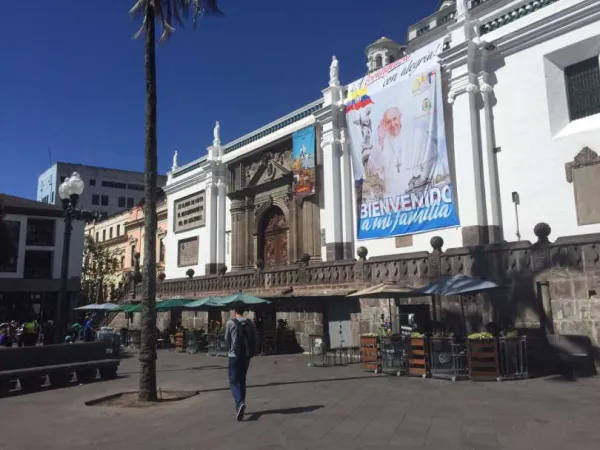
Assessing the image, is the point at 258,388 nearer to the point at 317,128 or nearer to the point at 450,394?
the point at 450,394

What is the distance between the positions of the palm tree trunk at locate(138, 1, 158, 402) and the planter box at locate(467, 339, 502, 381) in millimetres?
6749

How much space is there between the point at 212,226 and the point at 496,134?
57.9ft

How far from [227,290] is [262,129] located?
28.9ft

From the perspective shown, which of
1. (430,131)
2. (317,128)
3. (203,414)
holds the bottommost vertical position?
(203,414)

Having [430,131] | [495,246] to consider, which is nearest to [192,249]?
[430,131]

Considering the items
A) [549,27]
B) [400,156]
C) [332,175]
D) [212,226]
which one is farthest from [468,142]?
[212,226]

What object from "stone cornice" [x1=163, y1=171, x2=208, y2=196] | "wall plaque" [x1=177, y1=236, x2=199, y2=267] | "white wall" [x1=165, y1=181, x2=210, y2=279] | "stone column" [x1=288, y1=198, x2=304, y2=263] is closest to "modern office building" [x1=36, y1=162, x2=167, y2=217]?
"stone cornice" [x1=163, y1=171, x2=208, y2=196]

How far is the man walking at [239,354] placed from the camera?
26.0 feet

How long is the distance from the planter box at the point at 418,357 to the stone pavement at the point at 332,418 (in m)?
0.64

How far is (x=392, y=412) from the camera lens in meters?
8.27

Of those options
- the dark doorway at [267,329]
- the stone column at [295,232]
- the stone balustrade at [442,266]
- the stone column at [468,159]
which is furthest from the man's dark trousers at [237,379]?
the stone column at [295,232]

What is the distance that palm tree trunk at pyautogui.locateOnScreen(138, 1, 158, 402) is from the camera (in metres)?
9.81

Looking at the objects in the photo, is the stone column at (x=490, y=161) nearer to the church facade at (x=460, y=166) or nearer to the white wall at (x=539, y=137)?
the church facade at (x=460, y=166)

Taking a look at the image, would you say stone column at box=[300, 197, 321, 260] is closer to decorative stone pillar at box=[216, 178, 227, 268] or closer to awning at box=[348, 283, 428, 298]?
decorative stone pillar at box=[216, 178, 227, 268]
